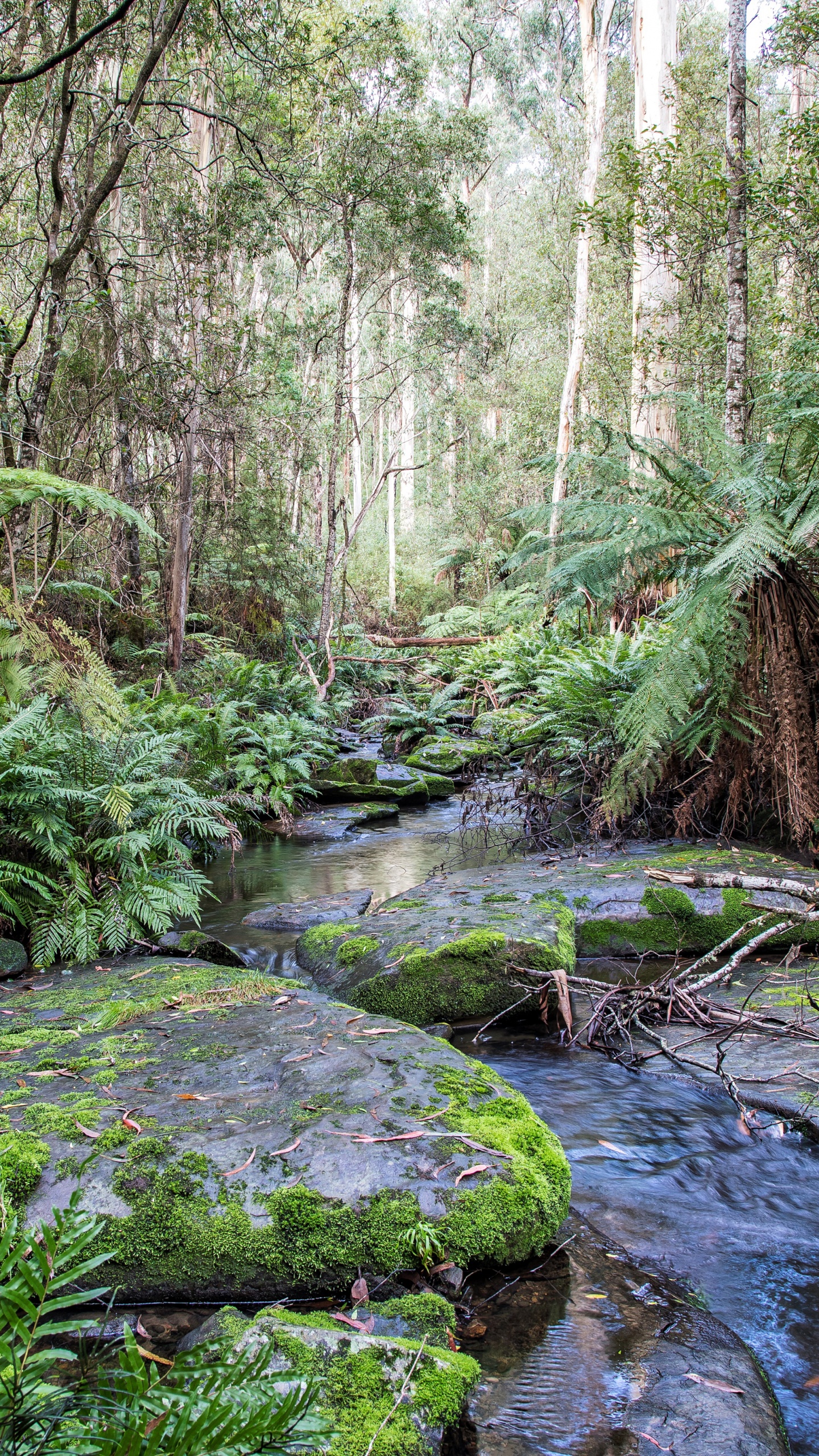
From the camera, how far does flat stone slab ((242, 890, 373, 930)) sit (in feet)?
18.1

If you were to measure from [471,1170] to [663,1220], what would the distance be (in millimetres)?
738

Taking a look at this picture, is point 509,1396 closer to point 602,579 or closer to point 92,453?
point 602,579

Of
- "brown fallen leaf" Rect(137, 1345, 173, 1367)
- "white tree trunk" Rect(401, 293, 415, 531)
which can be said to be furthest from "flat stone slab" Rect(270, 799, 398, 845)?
"white tree trunk" Rect(401, 293, 415, 531)

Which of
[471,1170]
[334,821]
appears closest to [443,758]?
[334,821]

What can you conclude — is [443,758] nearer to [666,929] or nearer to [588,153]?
[666,929]

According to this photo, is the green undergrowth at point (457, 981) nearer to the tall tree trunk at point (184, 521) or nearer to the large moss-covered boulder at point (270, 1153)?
the large moss-covered boulder at point (270, 1153)

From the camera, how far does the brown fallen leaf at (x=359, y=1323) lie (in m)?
1.93

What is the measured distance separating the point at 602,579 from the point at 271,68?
5.93m

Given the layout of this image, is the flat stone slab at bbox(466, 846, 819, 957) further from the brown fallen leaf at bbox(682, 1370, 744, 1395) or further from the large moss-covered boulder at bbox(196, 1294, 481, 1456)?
the large moss-covered boulder at bbox(196, 1294, 481, 1456)

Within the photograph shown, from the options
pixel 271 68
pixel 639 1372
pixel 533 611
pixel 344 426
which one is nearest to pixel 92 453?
pixel 271 68

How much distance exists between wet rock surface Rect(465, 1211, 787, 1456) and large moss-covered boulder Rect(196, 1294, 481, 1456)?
0.40 ft

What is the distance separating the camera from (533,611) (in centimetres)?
660

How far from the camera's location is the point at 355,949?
14.5 feet

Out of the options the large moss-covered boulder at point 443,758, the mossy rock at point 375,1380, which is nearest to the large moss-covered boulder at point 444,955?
the mossy rock at point 375,1380
